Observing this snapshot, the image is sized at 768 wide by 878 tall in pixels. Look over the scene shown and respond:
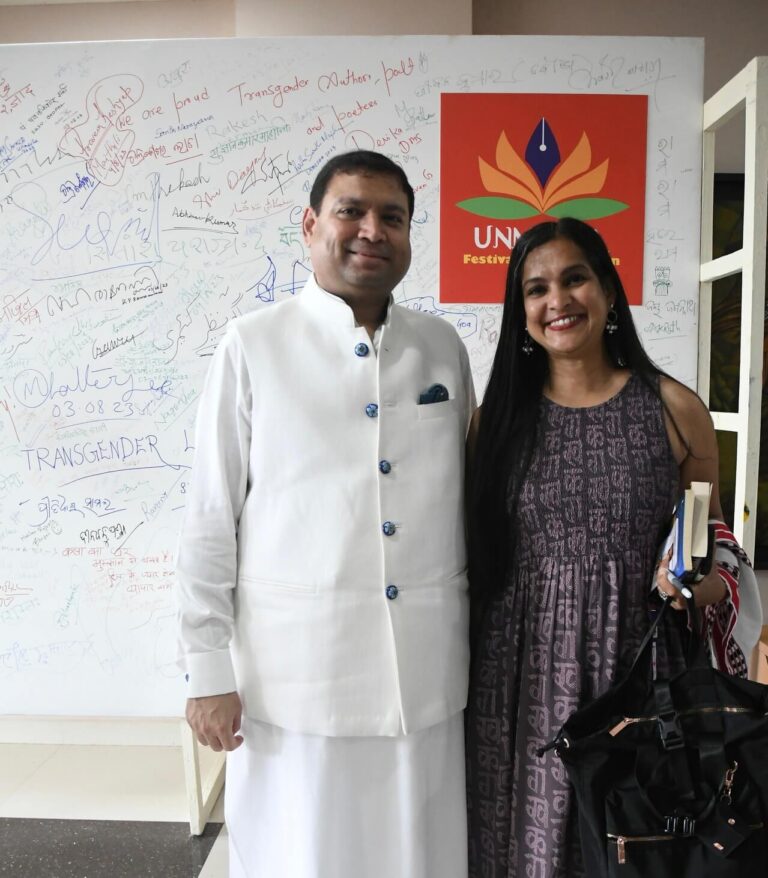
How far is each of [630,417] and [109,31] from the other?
2819mm

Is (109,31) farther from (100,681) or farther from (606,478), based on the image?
(606,478)

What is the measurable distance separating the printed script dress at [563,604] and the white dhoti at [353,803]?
8cm

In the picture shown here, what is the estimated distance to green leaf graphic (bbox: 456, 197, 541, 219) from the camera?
7.37ft

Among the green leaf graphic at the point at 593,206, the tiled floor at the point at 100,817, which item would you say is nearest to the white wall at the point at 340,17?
the green leaf graphic at the point at 593,206

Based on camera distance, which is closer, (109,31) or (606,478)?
(606,478)

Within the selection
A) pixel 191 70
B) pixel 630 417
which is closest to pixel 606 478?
pixel 630 417

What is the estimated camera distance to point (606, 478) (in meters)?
1.17

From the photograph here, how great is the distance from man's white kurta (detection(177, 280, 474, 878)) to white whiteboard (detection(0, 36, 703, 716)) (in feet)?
3.69

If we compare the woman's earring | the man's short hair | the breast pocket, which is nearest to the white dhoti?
the breast pocket

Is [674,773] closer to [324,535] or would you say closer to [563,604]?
[563,604]

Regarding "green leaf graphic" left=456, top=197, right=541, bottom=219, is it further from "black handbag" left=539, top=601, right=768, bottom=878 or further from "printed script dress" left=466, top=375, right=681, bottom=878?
"black handbag" left=539, top=601, right=768, bottom=878

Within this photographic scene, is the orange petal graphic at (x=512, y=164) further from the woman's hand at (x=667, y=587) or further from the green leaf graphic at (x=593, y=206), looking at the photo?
the woman's hand at (x=667, y=587)

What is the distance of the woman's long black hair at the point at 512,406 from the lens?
121 centimetres

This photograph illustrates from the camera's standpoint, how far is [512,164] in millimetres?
2232
